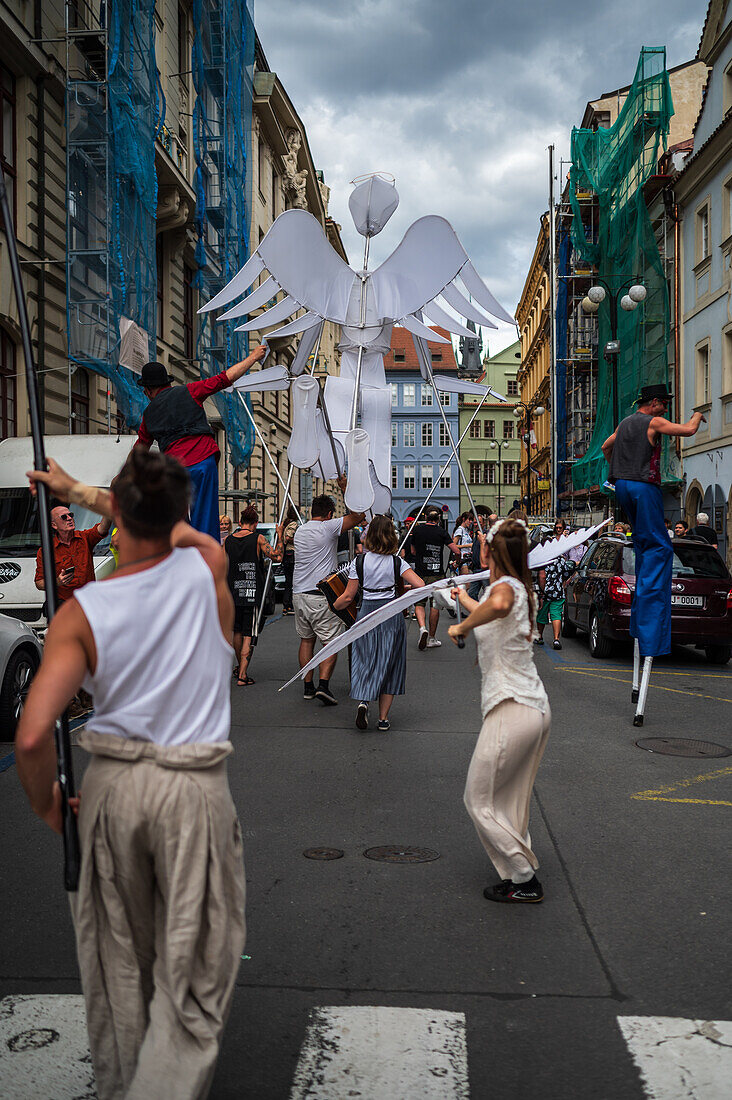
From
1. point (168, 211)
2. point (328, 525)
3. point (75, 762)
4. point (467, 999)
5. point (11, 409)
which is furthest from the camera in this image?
point (168, 211)

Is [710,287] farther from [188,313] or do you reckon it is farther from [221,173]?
[188,313]

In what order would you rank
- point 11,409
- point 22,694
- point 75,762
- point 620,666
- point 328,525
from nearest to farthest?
point 75,762, point 22,694, point 328,525, point 620,666, point 11,409

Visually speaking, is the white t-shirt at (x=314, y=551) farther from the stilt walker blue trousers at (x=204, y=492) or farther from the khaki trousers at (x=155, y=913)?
the khaki trousers at (x=155, y=913)

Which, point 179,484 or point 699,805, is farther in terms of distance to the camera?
point 699,805

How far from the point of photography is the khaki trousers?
2527mm

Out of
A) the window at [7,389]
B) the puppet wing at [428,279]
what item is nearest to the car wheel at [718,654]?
the puppet wing at [428,279]

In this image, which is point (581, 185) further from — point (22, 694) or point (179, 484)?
point (179, 484)

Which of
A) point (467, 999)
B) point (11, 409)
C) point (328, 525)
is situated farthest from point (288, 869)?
point (11, 409)

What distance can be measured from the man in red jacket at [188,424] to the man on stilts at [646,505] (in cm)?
332

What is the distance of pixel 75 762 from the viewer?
7.62 metres

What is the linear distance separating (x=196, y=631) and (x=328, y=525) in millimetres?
7840

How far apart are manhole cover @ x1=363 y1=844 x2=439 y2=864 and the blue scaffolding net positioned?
2124 cm

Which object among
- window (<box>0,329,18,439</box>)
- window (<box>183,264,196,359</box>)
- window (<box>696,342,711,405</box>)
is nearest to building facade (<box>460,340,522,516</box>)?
window (<box>696,342,711,405</box>)

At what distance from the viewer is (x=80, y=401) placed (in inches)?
762
